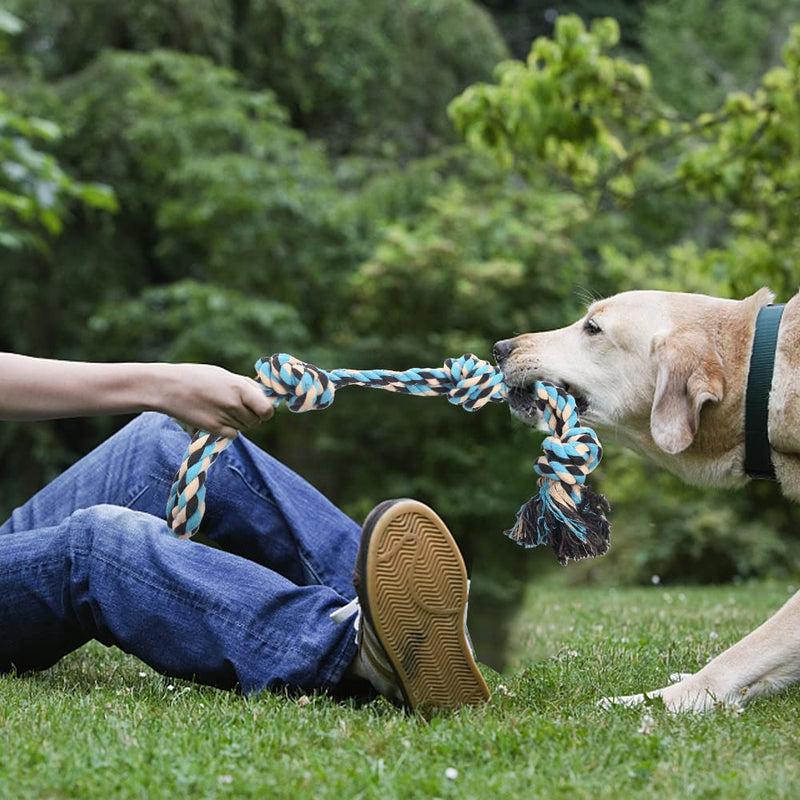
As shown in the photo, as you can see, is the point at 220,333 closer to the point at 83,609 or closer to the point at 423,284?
the point at 423,284

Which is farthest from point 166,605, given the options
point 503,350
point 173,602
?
point 503,350

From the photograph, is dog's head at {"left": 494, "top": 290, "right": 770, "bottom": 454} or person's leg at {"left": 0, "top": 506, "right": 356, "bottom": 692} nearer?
person's leg at {"left": 0, "top": 506, "right": 356, "bottom": 692}

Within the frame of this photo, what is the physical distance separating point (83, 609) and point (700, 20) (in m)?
19.5

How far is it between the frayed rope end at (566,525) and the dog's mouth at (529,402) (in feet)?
1.58

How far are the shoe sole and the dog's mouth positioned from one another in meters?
1.03

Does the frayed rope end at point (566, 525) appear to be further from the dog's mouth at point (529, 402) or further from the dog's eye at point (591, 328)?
the dog's eye at point (591, 328)

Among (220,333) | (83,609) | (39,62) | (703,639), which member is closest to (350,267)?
(220,333)

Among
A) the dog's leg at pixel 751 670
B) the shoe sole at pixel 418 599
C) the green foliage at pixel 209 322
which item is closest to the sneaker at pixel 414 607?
the shoe sole at pixel 418 599

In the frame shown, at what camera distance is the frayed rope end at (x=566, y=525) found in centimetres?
294

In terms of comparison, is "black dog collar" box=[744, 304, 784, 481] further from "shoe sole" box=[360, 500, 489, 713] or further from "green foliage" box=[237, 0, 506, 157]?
"green foliage" box=[237, 0, 506, 157]

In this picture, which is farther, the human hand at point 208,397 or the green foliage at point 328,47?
the green foliage at point 328,47

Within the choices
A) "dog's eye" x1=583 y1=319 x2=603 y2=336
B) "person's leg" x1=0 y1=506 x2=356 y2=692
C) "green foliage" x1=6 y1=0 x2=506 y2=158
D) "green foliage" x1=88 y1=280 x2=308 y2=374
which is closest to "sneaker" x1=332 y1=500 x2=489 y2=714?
"person's leg" x1=0 y1=506 x2=356 y2=692

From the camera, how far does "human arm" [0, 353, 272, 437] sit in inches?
104

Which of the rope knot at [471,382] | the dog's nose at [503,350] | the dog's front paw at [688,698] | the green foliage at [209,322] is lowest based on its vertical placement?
the green foliage at [209,322]
